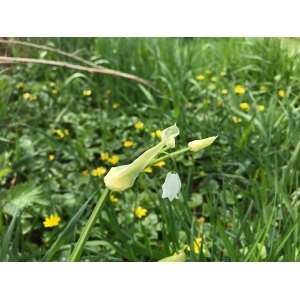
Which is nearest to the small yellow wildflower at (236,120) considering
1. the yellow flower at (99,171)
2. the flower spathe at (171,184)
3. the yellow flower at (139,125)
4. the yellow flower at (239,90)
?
the yellow flower at (239,90)

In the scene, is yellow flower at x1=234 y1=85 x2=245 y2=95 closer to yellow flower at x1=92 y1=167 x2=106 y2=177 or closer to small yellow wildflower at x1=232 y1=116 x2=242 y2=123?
small yellow wildflower at x1=232 y1=116 x2=242 y2=123

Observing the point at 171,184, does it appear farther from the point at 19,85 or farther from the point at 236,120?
the point at 19,85

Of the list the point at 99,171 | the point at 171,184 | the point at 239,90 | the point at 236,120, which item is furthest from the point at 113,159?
the point at 171,184

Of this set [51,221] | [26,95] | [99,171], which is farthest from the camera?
[26,95]

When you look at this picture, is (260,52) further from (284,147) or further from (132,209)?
(132,209)

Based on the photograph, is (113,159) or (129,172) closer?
(129,172)

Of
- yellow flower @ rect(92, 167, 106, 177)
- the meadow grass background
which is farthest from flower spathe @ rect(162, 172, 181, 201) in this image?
yellow flower @ rect(92, 167, 106, 177)
